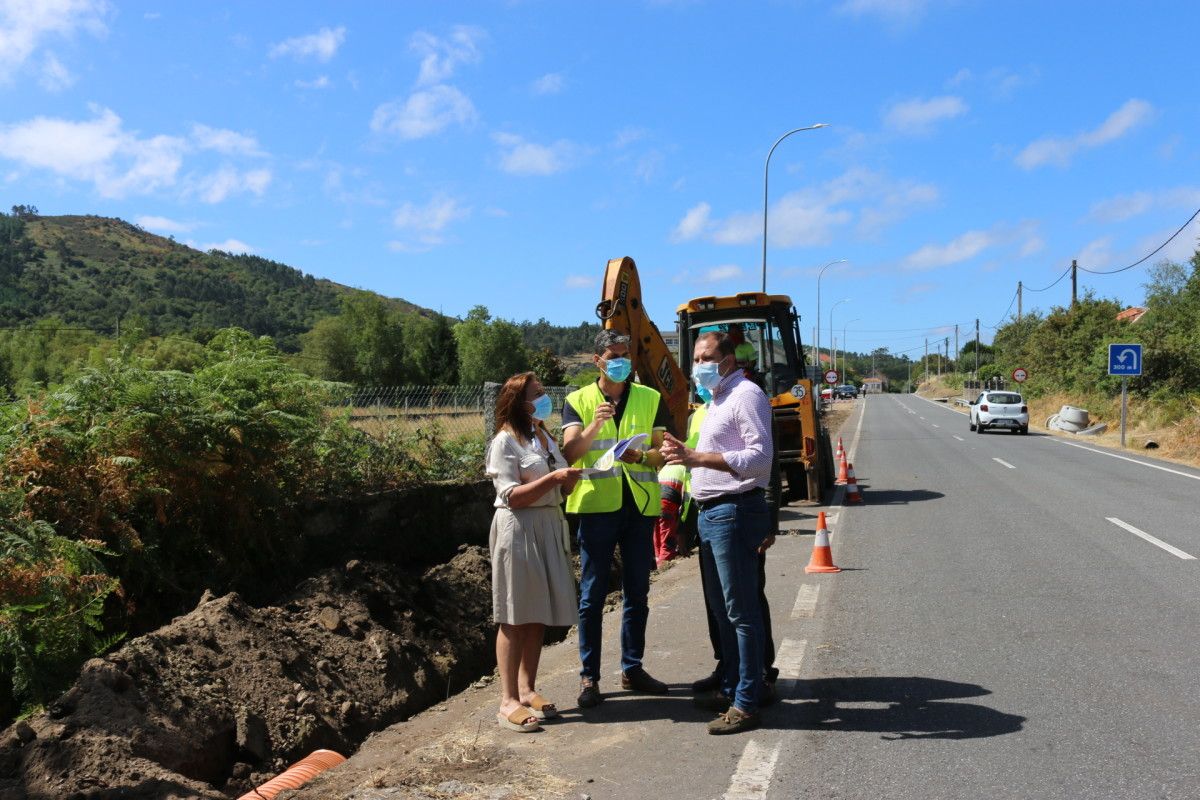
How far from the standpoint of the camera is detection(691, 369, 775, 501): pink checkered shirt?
4.79 metres

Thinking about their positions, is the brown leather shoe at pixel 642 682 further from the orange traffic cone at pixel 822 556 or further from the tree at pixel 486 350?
the tree at pixel 486 350

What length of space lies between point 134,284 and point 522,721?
115m

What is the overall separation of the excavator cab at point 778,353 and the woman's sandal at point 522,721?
1005 centimetres

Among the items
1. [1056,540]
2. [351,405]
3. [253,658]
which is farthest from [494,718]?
[1056,540]

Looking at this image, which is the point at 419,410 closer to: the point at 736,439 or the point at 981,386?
the point at 736,439

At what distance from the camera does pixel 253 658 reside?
17.9 ft

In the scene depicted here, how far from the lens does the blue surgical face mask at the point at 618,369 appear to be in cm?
526

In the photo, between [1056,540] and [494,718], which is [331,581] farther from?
[1056,540]

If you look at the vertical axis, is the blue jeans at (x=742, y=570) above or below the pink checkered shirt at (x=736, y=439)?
below

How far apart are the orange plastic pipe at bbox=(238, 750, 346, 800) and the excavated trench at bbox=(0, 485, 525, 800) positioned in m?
0.17

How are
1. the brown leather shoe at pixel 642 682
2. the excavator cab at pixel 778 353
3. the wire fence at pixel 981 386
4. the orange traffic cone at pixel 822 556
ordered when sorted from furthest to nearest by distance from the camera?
the wire fence at pixel 981 386, the excavator cab at pixel 778 353, the orange traffic cone at pixel 822 556, the brown leather shoe at pixel 642 682

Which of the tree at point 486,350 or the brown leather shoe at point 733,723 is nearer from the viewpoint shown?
the brown leather shoe at point 733,723

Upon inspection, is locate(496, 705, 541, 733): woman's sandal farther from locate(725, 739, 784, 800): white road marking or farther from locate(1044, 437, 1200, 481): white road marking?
locate(1044, 437, 1200, 481): white road marking

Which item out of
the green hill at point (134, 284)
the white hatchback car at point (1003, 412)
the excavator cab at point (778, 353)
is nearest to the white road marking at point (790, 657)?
the excavator cab at point (778, 353)
